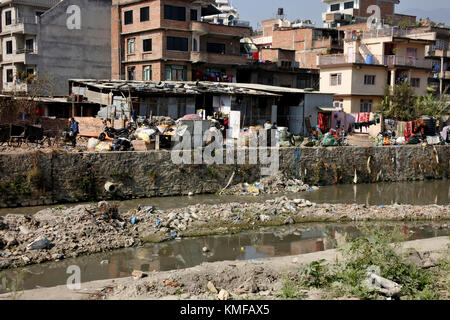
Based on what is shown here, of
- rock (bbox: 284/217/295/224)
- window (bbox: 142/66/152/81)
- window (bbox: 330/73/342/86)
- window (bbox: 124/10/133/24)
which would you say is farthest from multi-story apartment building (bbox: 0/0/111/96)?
rock (bbox: 284/217/295/224)

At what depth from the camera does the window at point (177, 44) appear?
34975 mm

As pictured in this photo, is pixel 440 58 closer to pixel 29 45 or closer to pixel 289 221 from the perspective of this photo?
pixel 29 45

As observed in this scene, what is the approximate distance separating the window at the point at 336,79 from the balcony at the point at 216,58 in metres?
6.85

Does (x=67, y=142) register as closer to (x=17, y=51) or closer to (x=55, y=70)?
(x=55, y=70)

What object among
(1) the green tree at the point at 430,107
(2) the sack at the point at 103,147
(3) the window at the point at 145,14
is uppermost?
(3) the window at the point at 145,14

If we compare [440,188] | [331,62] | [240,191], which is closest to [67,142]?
[240,191]

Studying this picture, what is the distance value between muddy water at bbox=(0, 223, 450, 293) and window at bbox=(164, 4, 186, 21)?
2256cm

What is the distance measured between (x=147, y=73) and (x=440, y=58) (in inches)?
1138

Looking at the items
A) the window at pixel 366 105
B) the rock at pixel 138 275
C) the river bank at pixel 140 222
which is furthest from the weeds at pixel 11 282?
the window at pixel 366 105

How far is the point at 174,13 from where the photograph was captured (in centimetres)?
3503

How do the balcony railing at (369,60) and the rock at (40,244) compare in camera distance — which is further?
the balcony railing at (369,60)

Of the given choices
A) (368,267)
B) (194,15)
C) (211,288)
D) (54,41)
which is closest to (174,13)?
(194,15)

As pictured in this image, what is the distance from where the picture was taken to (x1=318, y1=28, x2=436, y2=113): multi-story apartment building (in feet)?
124

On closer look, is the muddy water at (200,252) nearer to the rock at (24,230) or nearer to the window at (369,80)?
the rock at (24,230)
